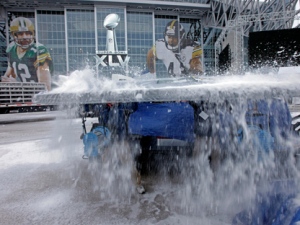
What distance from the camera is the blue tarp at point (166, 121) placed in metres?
2.47

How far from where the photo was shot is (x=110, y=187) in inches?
110

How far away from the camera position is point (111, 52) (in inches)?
1168

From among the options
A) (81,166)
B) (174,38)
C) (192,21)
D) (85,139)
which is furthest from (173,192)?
(192,21)

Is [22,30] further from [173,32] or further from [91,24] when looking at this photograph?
[173,32]

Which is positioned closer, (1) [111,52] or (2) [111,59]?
(2) [111,59]

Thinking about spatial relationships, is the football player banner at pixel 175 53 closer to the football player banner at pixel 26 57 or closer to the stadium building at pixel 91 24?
the stadium building at pixel 91 24

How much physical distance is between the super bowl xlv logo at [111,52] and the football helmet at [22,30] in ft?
33.7

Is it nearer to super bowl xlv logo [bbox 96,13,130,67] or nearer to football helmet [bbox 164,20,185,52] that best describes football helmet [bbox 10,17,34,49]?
super bowl xlv logo [bbox 96,13,130,67]

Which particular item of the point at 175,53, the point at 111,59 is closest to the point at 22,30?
the point at 111,59

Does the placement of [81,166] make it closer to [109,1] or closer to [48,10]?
[109,1]

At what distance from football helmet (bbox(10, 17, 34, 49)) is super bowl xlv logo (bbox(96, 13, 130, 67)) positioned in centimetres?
1028

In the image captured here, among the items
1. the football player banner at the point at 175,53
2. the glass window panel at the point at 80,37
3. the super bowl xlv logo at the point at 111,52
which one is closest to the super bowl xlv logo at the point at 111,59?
the super bowl xlv logo at the point at 111,52

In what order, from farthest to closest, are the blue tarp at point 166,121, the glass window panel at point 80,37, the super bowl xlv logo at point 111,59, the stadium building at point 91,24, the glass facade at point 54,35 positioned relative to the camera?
the glass window panel at point 80,37, the stadium building at point 91,24, the glass facade at point 54,35, the super bowl xlv logo at point 111,59, the blue tarp at point 166,121

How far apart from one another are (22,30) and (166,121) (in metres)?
35.7
